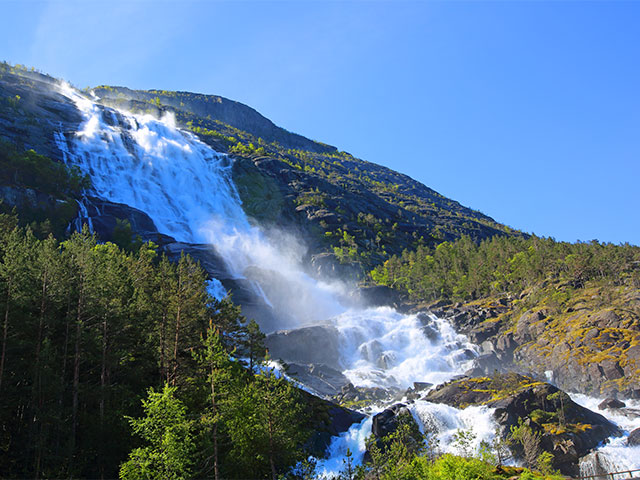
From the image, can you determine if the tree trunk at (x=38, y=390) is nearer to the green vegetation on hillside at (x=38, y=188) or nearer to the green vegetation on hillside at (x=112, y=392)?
the green vegetation on hillside at (x=112, y=392)

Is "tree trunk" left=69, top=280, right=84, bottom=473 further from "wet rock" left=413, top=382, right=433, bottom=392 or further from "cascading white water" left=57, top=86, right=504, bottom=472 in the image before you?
"wet rock" left=413, top=382, right=433, bottom=392

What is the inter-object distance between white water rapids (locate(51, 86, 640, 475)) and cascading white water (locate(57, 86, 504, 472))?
0.71 ft

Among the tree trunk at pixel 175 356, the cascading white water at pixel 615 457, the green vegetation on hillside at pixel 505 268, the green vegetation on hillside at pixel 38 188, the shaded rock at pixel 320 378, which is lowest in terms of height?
the cascading white water at pixel 615 457

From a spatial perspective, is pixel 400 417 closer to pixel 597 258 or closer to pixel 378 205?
pixel 597 258

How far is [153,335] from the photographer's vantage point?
30.5m


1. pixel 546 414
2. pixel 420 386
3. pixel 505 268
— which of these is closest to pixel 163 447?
pixel 546 414

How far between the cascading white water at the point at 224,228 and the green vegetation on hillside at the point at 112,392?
28.5 m

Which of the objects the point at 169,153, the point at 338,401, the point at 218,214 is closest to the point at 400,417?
the point at 338,401

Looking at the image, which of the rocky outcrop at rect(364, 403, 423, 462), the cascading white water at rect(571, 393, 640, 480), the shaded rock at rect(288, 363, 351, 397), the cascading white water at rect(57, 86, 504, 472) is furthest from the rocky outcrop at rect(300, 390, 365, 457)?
the cascading white water at rect(571, 393, 640, 480)

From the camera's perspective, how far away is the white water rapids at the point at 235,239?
72.4 meters

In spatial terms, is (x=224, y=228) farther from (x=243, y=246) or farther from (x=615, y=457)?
(x=615, y=457)

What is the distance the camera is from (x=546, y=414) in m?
43.3

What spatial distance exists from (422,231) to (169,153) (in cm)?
9250

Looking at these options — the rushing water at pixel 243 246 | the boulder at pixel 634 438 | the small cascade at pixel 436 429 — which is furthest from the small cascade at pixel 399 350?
the boulder at pixel 634 438
